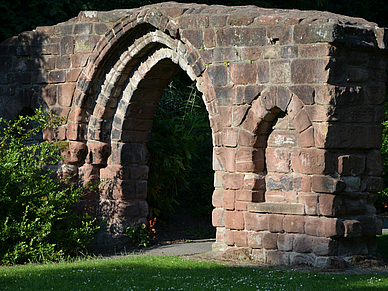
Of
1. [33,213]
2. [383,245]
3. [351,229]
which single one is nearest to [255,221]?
[351,229]

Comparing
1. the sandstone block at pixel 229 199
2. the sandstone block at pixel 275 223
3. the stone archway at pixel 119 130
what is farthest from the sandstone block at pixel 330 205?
the stone archway at pixel 119 130

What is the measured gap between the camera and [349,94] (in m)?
7.27

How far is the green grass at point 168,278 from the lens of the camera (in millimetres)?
6180

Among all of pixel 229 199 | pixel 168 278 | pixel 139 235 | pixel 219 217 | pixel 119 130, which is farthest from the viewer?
pixel 139 235

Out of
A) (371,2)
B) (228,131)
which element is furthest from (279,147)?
(371,2)

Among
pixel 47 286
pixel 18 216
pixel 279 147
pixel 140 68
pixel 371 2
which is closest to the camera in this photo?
pixel 47 286

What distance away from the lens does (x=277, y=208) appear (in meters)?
7.57

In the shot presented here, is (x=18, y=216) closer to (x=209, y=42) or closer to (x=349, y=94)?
(x=209, y=42)

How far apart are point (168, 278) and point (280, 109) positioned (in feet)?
7.78

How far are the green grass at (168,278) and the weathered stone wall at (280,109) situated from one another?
0.66m

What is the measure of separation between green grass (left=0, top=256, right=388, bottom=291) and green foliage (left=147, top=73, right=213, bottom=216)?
3.75 metres

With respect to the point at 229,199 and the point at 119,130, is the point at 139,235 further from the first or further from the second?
the point at 229,199

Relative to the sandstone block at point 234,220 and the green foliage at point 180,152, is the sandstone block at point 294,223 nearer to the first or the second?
the sandstone block at point 234,220

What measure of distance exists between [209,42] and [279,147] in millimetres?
1553
